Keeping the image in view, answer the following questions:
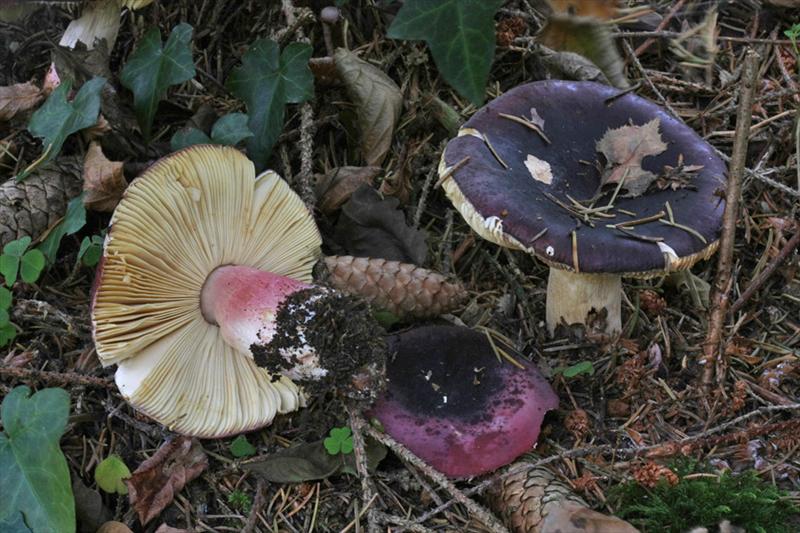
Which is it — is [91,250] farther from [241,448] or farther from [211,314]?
[241,448]

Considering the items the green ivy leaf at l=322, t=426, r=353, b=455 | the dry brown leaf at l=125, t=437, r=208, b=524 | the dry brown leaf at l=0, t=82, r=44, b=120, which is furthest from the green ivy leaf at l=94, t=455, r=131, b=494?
the dry brown leaf at l=0, t=82, r=44, b=120

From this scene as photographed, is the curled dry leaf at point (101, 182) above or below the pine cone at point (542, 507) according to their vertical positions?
above

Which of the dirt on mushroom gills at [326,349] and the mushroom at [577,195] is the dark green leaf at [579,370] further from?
the dirt on mushroom gills at [326,349]

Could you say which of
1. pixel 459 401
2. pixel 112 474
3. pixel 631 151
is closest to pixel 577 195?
pixel 631 151

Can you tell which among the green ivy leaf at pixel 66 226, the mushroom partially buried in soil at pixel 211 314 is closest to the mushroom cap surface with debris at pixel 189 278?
the mushroom partially buried in soil at pixel 211 314

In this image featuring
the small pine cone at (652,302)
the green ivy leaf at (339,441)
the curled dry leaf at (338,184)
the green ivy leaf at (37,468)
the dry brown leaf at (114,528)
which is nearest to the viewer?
the green ivy leaf at (37,468)
